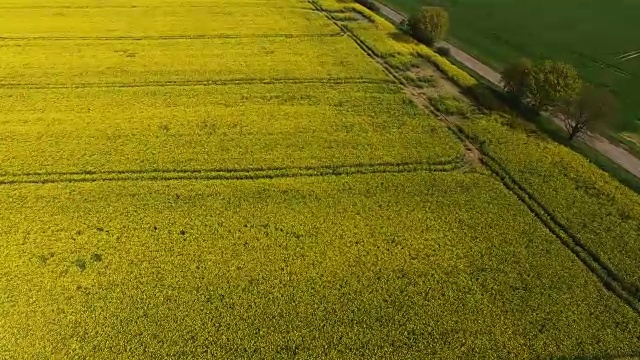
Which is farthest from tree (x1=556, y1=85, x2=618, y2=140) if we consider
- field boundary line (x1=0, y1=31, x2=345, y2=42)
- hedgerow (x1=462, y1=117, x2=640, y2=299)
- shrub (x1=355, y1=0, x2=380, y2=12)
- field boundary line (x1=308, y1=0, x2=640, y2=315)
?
shrub (x1=355, y1=0, x2=380, y2=12)

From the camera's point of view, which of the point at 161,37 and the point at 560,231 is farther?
the point at 161,37

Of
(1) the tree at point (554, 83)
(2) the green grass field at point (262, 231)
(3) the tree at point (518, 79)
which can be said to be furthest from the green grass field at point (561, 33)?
(2) the green grass field at point (262, 231)

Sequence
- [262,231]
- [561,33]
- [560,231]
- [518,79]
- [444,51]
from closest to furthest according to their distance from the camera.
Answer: [262,231]
[560,231]
[518,79]
[444,51]
[561,33]

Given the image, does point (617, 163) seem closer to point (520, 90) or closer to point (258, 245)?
point (520, 90)

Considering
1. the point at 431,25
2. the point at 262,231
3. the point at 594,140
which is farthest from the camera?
the point at 431,25

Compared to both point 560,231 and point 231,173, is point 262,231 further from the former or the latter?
point 560,231

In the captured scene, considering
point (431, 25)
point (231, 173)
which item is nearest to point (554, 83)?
point (431, 25)
